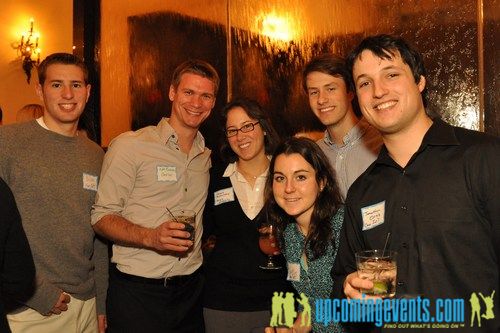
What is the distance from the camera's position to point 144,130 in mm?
3234

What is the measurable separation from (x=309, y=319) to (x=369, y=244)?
0.67m

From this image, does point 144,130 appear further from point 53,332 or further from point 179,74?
point 53,332

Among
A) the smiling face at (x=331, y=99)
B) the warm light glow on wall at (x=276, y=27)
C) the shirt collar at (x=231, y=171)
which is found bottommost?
the shirt collar at (x=231, y=171)

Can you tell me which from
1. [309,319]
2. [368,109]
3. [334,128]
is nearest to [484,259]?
[368,109]

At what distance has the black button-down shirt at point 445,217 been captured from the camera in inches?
66.4

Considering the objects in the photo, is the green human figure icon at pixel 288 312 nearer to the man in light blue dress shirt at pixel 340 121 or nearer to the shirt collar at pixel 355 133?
the man in light blue dress shirt at pixel 340 121

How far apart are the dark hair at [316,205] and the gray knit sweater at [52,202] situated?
1099 mm

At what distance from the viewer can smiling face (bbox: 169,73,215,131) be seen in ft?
10.4

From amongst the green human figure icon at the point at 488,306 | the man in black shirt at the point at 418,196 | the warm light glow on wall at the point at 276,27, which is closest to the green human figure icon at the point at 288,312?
the man in black shirt at the point at 418,196

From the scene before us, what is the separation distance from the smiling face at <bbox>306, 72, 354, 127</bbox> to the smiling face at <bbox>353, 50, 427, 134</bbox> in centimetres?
97

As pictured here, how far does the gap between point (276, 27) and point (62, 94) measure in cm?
197

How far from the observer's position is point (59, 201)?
9.30 ft

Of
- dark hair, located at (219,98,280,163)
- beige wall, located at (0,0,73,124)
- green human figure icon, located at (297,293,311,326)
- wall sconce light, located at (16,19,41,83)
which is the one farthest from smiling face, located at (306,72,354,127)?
wall sconce light, located at (16,19,41,83)

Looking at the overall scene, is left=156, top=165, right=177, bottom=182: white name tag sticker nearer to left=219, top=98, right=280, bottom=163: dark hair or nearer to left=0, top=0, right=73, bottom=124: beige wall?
left=219, top=98, right=280, bottom=163: dark hair
